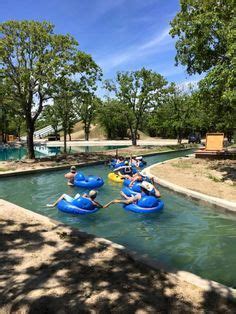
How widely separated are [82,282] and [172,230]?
5.21 metres

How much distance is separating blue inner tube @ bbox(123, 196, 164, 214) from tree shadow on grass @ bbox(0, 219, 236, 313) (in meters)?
3.98

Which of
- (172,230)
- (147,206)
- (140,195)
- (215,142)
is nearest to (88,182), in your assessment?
(140,195)

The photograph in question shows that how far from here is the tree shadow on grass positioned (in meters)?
5.19

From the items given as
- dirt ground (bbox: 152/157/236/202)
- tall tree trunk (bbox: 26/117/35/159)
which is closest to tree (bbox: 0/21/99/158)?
tall tree trunk (bbox: 26/117/35/159)

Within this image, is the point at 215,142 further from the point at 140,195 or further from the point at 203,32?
the point at 140,195

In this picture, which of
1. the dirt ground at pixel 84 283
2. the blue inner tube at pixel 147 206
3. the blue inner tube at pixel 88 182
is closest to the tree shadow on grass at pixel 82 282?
the dirt ground at pixel 84 283

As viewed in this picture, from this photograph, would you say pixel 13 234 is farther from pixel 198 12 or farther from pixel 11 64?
pixel 11 64

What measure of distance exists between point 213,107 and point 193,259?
12797 millimetres

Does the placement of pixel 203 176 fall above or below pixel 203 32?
below

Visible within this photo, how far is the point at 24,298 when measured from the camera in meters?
5.40

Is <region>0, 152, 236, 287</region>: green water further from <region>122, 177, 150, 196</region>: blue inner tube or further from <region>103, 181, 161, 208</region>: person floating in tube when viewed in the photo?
<region>122, 177, 150, 196</region>: blue inner tube

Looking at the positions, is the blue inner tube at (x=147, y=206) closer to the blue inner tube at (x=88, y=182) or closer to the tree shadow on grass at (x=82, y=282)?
the tree shadow on grass at (x=82, y=282)

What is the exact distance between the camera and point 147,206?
39.1 ft

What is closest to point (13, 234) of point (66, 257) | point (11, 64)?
point (66, 257)
